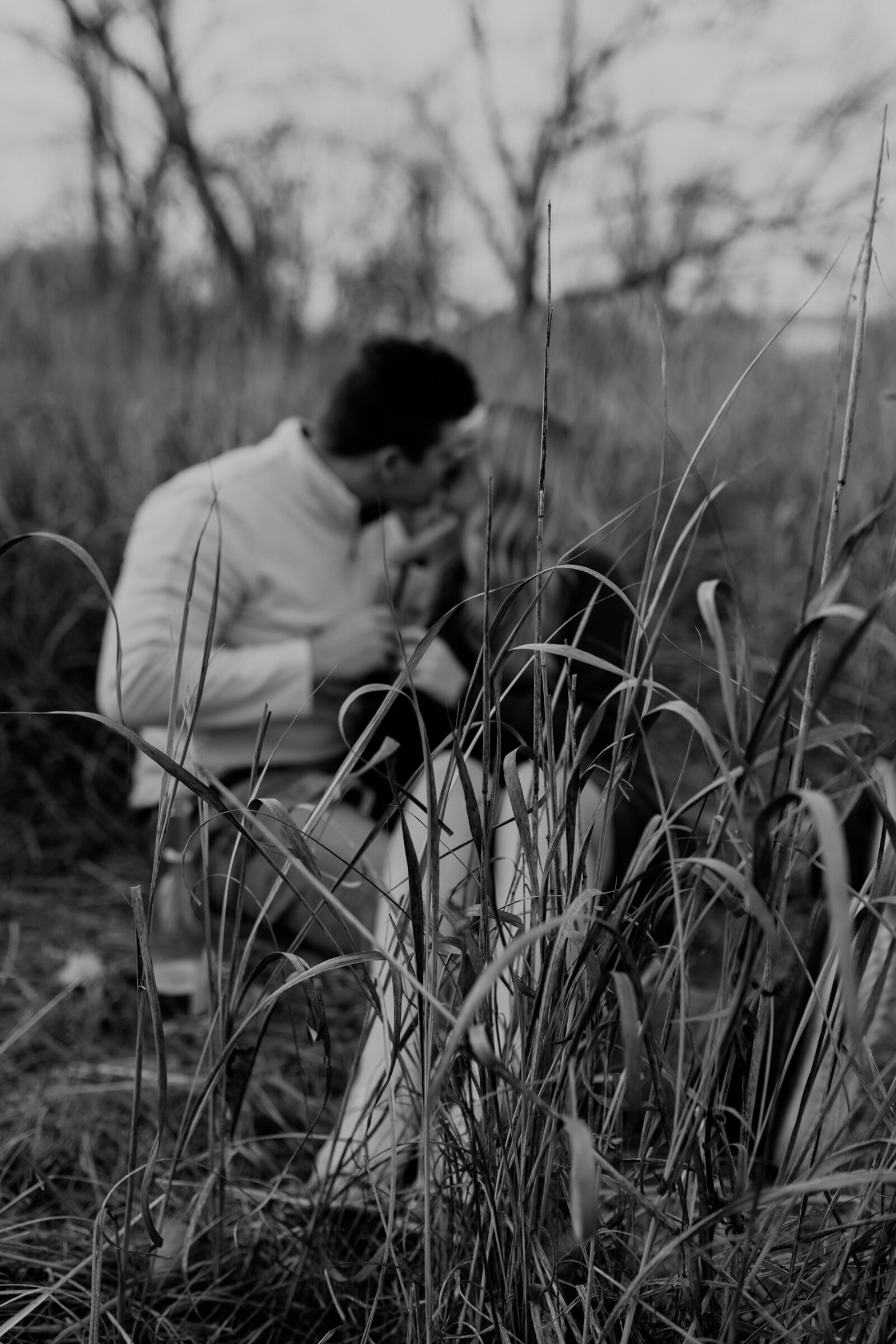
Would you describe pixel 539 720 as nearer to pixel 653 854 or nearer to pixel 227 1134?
pixel 653 854

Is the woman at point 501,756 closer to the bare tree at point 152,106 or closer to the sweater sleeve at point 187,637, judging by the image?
the sweater sleeve at point 187,637

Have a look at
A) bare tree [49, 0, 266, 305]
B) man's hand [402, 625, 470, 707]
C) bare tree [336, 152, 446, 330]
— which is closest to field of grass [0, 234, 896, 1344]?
man's hand [402, 625, 470, 707]

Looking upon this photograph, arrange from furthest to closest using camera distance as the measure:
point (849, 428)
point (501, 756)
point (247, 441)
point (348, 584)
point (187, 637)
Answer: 1. point (247, 441)
2. point (348, 584)
3. point (187, 637)
4. point (501, 756)
5. point (849, 428)

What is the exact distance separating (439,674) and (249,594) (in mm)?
399

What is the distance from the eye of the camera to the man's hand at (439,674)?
1.48m

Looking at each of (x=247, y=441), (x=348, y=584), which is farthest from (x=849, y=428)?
(x=247, y=441)

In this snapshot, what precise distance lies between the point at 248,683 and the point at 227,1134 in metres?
0.72

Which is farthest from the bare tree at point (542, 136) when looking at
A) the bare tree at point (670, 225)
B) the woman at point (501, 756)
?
the woman at point (501, 756)

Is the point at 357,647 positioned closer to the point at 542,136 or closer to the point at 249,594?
the point at 249,594

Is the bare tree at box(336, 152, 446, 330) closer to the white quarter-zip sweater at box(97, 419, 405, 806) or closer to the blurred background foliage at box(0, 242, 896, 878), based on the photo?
the blurred background foliage at box(0, 242, 896, 878)

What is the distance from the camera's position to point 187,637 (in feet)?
4.67

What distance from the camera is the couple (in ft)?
4.90

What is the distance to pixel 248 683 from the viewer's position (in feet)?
5.13

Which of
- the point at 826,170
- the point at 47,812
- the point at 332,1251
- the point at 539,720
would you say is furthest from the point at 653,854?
the point at 826,170
